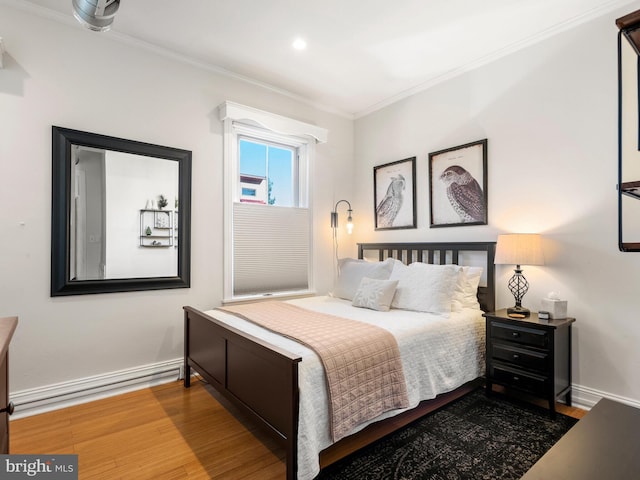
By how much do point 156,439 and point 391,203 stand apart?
3.13 metres

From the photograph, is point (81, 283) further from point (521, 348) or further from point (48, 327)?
point (521, 348)

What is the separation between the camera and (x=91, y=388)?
9.06 feet

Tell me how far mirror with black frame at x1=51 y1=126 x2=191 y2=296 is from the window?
0.49 metres

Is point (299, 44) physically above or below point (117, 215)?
above

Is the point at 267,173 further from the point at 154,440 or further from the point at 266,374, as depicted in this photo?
the point at 154,440

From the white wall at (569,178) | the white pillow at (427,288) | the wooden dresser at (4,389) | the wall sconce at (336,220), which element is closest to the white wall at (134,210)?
the wooden dresser at (4,389)

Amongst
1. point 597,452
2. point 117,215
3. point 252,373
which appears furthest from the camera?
point 117,215

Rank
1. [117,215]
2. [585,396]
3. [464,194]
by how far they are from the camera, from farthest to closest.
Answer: [464,194] → [117,215] → [585,396]

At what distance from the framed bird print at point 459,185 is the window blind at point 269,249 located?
1443mm

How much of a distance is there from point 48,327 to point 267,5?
2.84m

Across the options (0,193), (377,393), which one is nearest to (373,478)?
(377,393)

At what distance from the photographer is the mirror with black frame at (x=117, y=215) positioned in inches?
105

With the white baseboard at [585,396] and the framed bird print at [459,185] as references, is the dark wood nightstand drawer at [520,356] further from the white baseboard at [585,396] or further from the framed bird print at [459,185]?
the framed bird print at [459,185]

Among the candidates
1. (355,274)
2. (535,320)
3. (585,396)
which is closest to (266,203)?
(355,274)
